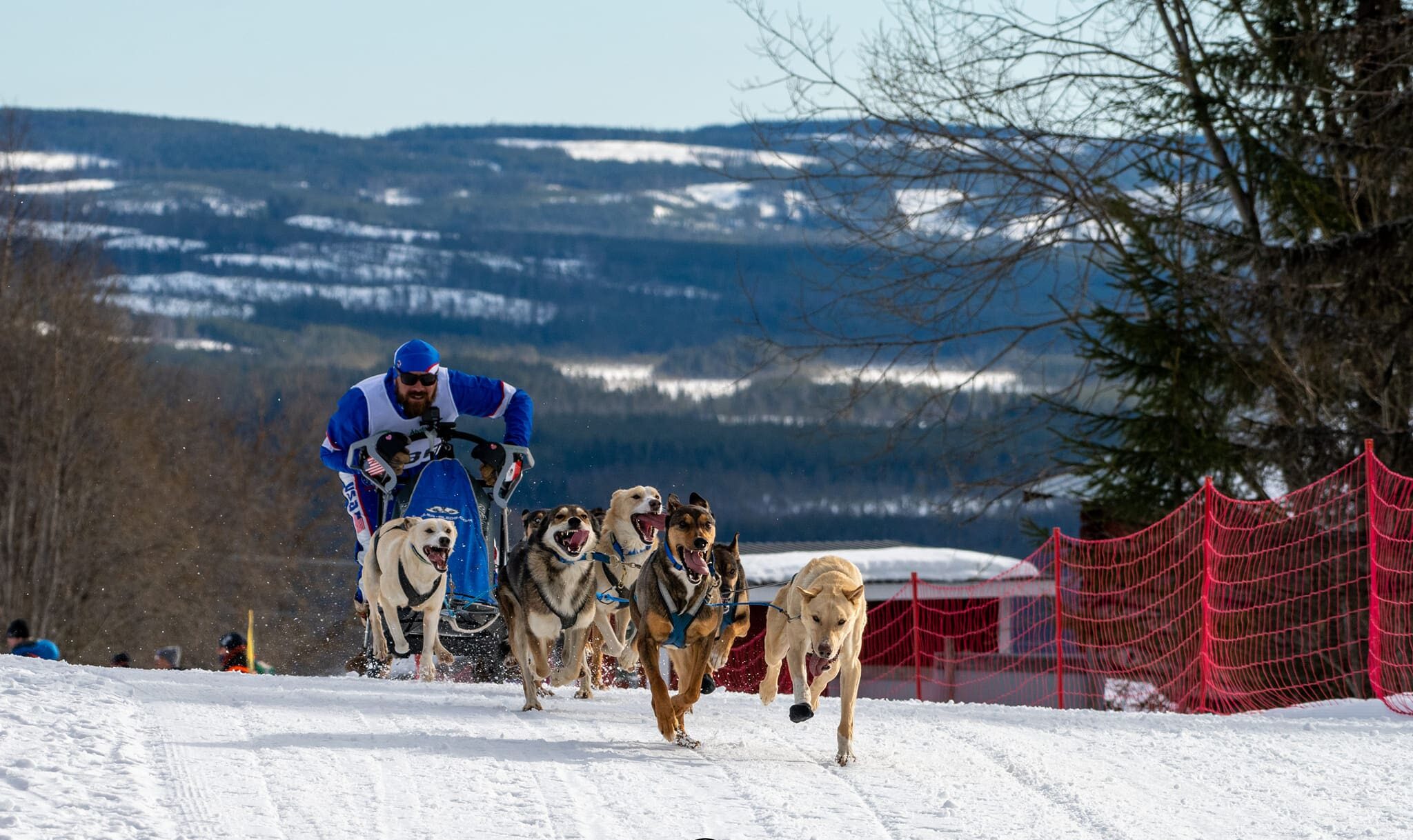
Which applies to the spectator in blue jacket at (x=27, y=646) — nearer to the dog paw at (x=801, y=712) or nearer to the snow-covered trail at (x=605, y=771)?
the snow-covered trail at (x=605, y=771)

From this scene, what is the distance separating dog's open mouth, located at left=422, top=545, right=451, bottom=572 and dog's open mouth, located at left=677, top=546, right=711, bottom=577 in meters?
2.55

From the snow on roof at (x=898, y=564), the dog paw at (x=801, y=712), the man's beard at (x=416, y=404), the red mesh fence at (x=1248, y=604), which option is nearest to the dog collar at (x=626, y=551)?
the man's beard at (x=416, y=404)

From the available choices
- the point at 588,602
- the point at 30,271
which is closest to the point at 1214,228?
the point at 588,602

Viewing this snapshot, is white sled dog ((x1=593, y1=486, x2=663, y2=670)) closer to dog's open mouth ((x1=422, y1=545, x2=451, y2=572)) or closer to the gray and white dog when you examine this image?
the gray and white dog

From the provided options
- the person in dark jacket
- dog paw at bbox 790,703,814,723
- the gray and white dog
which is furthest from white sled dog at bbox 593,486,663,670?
the person in dark jacket

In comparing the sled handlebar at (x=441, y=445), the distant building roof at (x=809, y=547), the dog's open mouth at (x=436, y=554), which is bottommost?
the dog's open mouth at (x=436, y=554)

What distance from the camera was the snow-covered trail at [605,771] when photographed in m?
6.04

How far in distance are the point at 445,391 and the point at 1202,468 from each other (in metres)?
11.4

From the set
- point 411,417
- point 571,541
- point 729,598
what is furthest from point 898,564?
point 729,598

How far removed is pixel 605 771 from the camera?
22.8 feet

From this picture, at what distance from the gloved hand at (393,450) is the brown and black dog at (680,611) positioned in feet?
10.4

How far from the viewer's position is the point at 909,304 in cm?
1948

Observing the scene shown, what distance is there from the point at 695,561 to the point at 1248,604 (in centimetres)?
1267

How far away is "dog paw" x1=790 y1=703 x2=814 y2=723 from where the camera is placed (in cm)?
695
